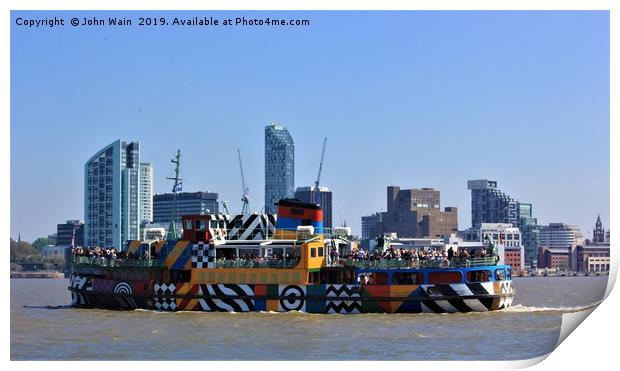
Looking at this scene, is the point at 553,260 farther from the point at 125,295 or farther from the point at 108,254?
the point at 125,295

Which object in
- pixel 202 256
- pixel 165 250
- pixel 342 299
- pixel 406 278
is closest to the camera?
pixel 406 278

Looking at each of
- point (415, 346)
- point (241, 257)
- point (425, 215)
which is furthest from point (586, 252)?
point (415, 346)

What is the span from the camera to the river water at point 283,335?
39406mm

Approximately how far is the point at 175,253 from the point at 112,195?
332 ft

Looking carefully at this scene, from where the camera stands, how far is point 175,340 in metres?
43.7

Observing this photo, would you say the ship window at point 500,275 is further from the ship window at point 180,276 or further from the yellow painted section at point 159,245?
the yellow painted section at point 159,245

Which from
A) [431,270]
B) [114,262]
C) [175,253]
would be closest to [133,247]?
[114,262]

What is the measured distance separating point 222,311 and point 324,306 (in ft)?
16.4

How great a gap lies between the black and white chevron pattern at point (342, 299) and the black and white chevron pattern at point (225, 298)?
3763 millimetres

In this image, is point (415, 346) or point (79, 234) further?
point (79, 234)

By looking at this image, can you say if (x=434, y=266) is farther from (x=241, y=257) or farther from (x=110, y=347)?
(x=110, y=347)

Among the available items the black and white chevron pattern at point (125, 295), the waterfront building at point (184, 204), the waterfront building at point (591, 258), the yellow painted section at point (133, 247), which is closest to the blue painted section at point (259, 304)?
the black and white chevron pattern at point (125, 295)

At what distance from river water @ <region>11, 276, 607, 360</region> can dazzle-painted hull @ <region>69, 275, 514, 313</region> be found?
2.25 ft

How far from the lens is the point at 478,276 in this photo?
172ft
